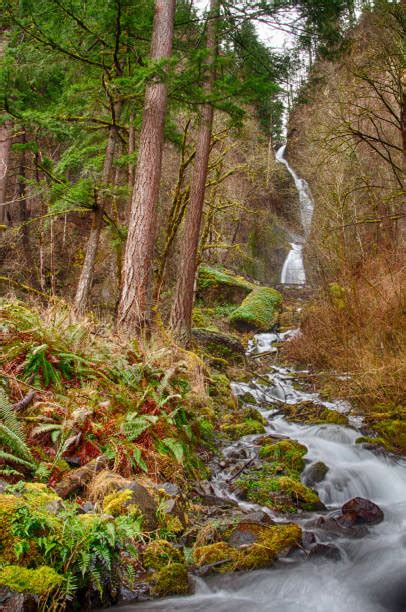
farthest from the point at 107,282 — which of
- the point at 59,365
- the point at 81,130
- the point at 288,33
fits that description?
the point at 59,365

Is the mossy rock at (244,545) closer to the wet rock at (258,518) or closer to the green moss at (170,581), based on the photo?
the wet rock at (258,518)

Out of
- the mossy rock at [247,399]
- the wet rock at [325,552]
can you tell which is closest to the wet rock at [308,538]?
the wet rock at [325,552]

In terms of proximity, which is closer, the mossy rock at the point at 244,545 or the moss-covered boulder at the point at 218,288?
the mossy rock at the point at 244,545

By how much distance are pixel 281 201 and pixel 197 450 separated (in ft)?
101

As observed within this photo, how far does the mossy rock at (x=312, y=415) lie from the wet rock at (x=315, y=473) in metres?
2.04

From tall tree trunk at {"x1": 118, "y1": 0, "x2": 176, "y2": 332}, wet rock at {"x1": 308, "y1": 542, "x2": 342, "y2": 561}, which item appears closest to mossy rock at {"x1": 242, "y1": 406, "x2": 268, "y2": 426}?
tall tree trunk at {"x1": 118, "y1": 0, "x2": 176, "y2": 332}

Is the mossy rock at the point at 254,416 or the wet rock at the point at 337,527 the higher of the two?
the mossy rock at the point at 254,416

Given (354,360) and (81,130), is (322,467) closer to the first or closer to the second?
(354,360)

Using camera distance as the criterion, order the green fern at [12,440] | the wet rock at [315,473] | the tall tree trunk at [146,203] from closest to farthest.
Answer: the green fern at [12,440] → the wet rock at [315,473] → the tall tree trunk at [146,203]

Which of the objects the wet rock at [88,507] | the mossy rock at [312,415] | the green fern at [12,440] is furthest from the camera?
the mossy rock at [312,415]

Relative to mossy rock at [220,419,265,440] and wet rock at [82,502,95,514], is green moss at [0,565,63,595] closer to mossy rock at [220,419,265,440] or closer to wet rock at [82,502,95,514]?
wet rock at [82,502,95,514]

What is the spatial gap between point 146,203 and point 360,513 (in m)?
5.74

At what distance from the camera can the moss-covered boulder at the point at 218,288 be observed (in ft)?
61.2

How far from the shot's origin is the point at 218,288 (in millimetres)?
18875
